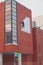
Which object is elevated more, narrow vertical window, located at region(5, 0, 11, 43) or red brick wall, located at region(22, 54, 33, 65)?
narrow vertical window, located at region(5, 0, 11, 43)

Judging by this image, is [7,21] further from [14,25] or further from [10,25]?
[14,25]

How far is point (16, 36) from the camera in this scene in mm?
24234

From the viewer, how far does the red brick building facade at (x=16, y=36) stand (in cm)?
2364

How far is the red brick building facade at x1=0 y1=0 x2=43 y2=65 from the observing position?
23641 millimetres

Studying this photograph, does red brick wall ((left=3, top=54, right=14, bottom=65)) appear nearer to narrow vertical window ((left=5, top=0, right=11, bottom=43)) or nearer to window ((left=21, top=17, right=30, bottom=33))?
narrow vertical window ((left=5, top=0, right=11, bottom=43))

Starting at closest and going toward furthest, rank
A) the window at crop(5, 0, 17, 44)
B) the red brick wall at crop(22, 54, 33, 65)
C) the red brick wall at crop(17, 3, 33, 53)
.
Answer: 1. the window at crop(5, 0, 17, 44)
2. the red brick wall at crop(17, 3, 33, 53)
3. the red brick wall at crop(22, 54, 33, 65)

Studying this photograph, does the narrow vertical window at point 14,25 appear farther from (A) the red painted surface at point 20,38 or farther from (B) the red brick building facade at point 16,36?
(A) the red painted surface at point 20,38

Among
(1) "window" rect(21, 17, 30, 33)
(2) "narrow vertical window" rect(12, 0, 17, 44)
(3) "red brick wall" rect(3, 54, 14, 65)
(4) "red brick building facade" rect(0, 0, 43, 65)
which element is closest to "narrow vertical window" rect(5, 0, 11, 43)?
(4) "red brick building facade" rect(0, 0, 43, 65)


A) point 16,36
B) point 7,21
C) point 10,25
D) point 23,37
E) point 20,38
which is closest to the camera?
point 10,25

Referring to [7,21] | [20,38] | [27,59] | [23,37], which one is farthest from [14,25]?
[27,59]

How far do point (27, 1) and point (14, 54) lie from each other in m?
17.6

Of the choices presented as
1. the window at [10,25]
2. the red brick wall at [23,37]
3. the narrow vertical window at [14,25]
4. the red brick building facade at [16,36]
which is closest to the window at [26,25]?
the red brick building facade at [16,36]

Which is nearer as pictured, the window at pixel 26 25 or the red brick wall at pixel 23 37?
the red brick wall at pixel 23 37

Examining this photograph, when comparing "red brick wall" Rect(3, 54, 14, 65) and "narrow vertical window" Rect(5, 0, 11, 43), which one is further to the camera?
"red brick wall" Rect(3, 54, 14, 65)
